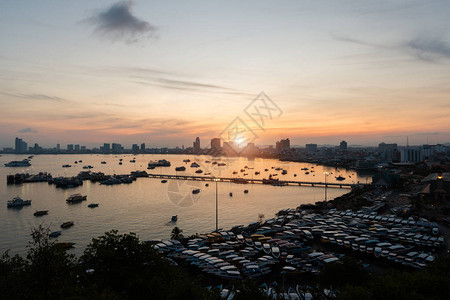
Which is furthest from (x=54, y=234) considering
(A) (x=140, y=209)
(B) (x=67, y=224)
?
(A) (x=140, y=209)

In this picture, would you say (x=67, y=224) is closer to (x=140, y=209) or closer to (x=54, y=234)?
(x=54, y=234)

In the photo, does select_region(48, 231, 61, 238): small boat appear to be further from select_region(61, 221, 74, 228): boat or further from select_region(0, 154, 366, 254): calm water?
select_region(61, 221, 74, 228): boat

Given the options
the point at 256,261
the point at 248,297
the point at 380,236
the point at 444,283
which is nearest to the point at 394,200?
the point at 380,236

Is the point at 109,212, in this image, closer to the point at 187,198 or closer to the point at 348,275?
the point at 187,198

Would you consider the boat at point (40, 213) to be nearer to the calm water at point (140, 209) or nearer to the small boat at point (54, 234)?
the calm water at point (140, 209)

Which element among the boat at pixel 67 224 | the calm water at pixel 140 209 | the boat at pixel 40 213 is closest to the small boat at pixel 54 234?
the calm water at pixel 140 209

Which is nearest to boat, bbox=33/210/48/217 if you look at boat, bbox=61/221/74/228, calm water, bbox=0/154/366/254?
calm water, bbox=0/154/366/254

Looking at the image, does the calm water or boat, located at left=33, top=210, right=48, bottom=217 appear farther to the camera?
boat, located at left=33, top=210, right=48, bottom=217

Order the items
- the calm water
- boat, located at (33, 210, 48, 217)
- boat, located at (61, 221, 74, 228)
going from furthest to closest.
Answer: boat, located at (33, 210, 48, 217), boat, located at (61, 221, 74, 228), the calm water

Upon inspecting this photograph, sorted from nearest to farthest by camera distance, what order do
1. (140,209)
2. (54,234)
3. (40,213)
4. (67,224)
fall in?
(54,234) → (67,224) → (40,213) → (140,209)

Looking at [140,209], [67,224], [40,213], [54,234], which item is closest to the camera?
[54,234]

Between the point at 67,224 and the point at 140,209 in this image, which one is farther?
the point at 140,209
